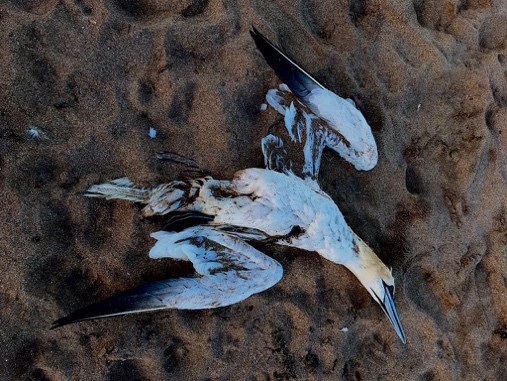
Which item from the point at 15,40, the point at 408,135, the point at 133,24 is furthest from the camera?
the point at 408,135

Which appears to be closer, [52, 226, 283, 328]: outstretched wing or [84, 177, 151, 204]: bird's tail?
[52, 226, 283, 328]: outstretched wing

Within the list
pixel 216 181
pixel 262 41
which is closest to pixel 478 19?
pixel 262 41

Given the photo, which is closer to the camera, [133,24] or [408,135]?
[133,24]

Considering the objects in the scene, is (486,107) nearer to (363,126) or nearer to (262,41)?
(363,126)

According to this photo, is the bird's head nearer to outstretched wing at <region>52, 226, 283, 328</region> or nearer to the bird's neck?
the bird's neck

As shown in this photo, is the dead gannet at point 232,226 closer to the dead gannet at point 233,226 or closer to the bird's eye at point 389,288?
the dead gannet at point 233,226

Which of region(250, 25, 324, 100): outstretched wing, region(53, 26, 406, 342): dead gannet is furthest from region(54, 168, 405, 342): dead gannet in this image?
region(250, 25, 324, 100): outstretched wing

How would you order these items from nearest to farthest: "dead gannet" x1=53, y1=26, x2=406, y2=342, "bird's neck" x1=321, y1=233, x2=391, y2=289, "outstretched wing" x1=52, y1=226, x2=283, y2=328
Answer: "outstretched wing" x1=52, y1=226, x2=283, y2=328
"dead gannet" x1=53, y1=26, x2=406, y2=342
"bird's neck" x1=321, y1=233, x2=391, y2=289

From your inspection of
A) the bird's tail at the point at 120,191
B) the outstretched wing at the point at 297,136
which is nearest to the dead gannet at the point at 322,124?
the outstretched wing at the point at 297,136
